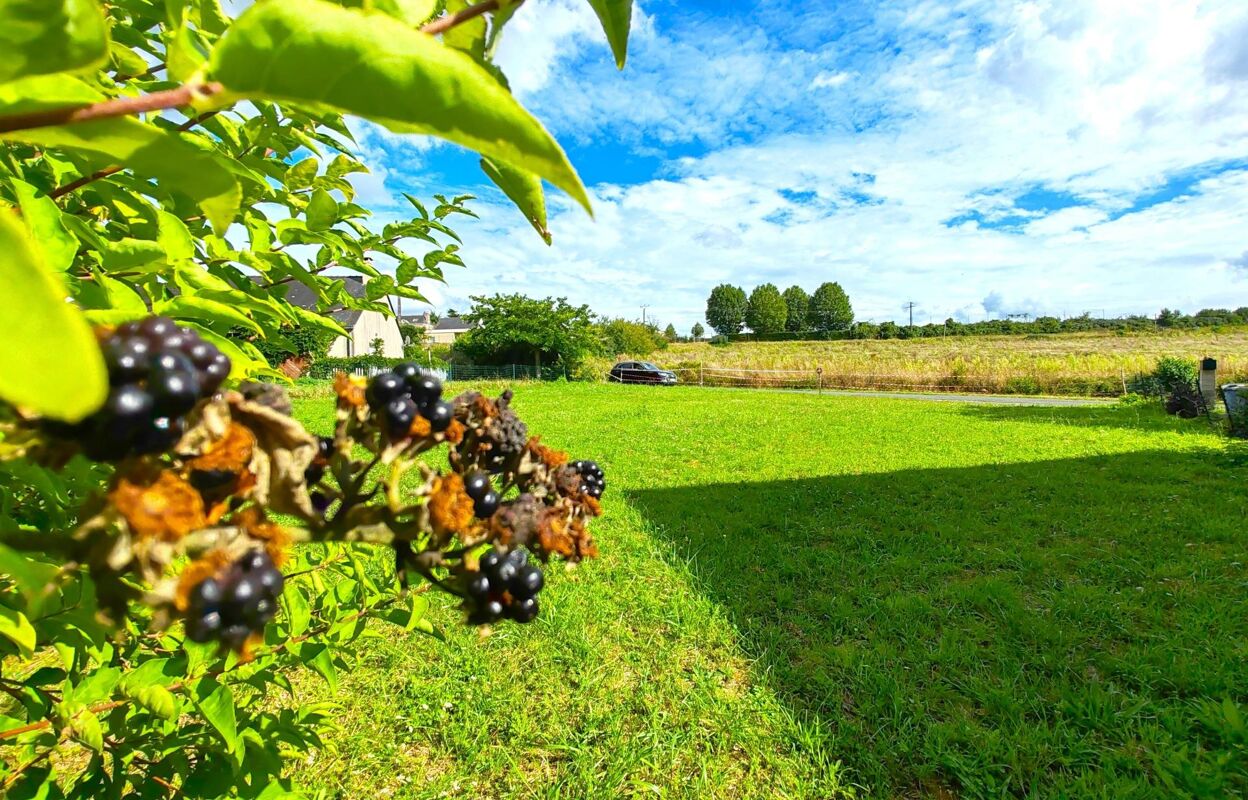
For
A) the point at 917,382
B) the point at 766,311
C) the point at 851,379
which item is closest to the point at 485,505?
the point at 917,382

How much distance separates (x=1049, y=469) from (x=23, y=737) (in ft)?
36.4

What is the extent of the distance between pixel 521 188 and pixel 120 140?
344 millimetres

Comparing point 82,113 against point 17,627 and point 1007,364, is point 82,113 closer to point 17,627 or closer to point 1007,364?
point 17,627

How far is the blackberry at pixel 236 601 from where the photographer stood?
0.36m

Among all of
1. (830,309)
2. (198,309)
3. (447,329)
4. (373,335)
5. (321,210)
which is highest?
(830,309)

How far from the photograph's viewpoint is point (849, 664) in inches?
156

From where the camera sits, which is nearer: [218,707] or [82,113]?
[82,113]

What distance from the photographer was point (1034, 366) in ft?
85.5

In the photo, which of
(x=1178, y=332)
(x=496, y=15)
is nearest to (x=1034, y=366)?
(x=496, y=15)

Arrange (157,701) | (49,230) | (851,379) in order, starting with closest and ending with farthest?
(49,230) < (157,701) < (851,379)

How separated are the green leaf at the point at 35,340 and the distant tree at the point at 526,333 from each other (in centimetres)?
3088

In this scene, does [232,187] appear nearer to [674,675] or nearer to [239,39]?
[239,39]

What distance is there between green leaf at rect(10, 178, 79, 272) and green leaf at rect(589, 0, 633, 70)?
0.73 metres

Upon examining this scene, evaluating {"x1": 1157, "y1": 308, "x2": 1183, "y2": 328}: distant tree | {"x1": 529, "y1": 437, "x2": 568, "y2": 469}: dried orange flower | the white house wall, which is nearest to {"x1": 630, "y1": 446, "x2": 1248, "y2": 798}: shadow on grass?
{"x1": 529, "y1": 437, "x2": 568, "y2": 469}: dried orange flower
